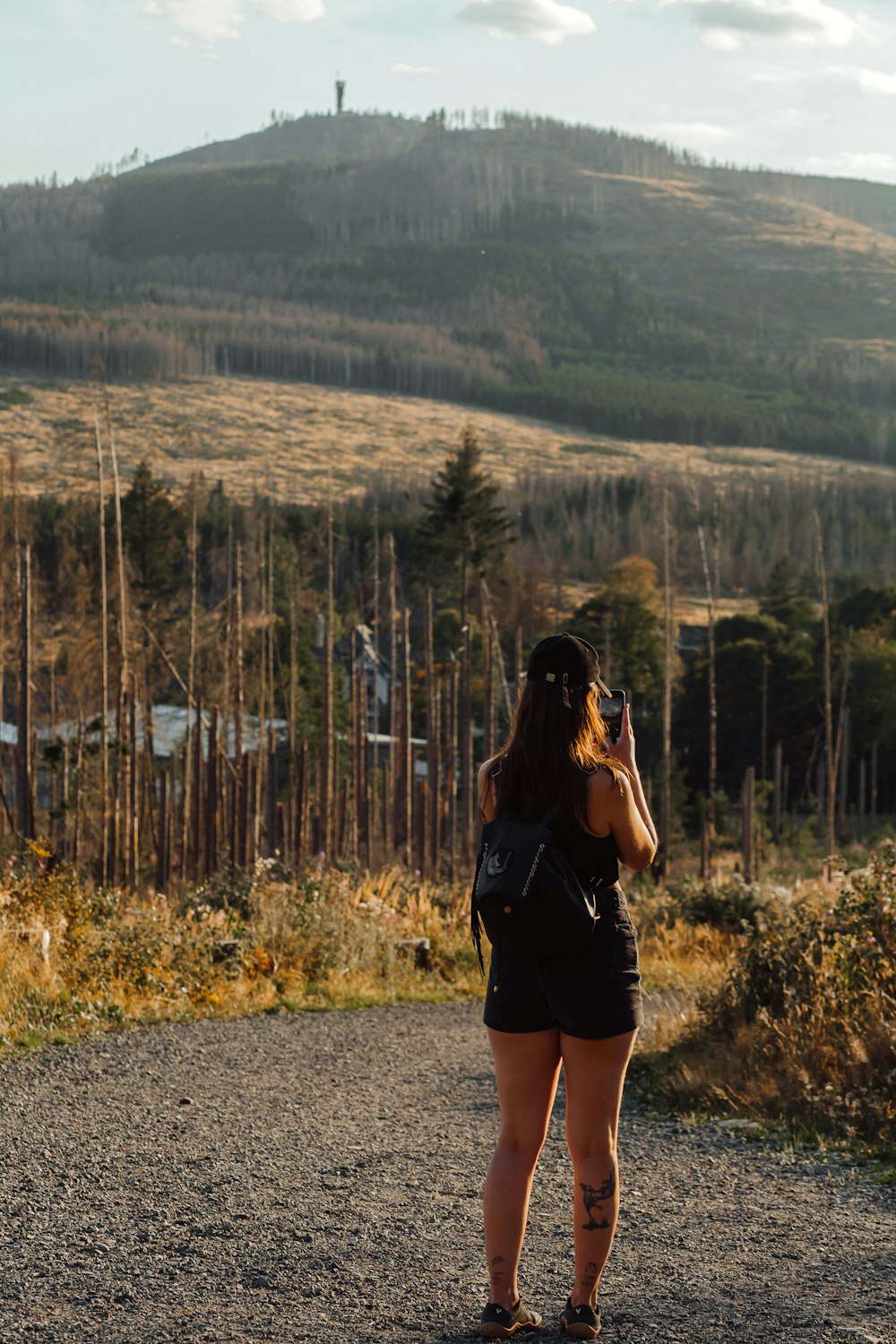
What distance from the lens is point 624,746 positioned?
12.8 ft

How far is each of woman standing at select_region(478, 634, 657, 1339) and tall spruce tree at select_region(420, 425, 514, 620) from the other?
34760 millimetres

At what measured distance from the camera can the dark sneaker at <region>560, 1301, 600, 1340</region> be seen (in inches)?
149

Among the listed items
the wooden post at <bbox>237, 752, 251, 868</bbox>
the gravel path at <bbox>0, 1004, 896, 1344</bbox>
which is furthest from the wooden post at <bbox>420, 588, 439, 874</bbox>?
the gravel path at <bbox>0, 1004, 896, 1344</bbox>

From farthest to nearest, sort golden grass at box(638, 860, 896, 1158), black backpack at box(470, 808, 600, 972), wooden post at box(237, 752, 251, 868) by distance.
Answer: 1. wooden post at box(237, 752, 251, 868)
2. golden grass at box(638, 860, 896, 1158)
3. black backpack at box(470, 808, 600, 972)

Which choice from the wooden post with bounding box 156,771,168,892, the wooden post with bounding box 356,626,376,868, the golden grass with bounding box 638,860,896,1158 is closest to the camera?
the golden grass with bounding box 638,860,896,1158

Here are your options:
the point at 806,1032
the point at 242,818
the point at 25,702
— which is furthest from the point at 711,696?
the point at 806,1032

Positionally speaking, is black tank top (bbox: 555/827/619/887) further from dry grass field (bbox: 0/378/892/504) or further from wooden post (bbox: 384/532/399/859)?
dry grass field (bbox: 0/378/892/504)

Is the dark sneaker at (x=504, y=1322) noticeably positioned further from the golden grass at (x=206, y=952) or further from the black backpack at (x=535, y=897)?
the golden grass at (x=206, y=952)

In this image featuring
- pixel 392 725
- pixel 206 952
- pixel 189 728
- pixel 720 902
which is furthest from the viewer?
pixel 392 725

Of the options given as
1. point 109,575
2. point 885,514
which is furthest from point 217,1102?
point 885,514

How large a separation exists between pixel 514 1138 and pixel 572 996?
433 millimetres

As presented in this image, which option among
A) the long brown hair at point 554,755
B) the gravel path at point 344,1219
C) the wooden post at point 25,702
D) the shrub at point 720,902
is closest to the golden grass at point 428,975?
the shrub at point 720,902

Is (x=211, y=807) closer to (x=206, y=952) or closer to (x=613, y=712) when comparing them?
(x=206, y=952)

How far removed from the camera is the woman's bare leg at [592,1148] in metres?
3.75
